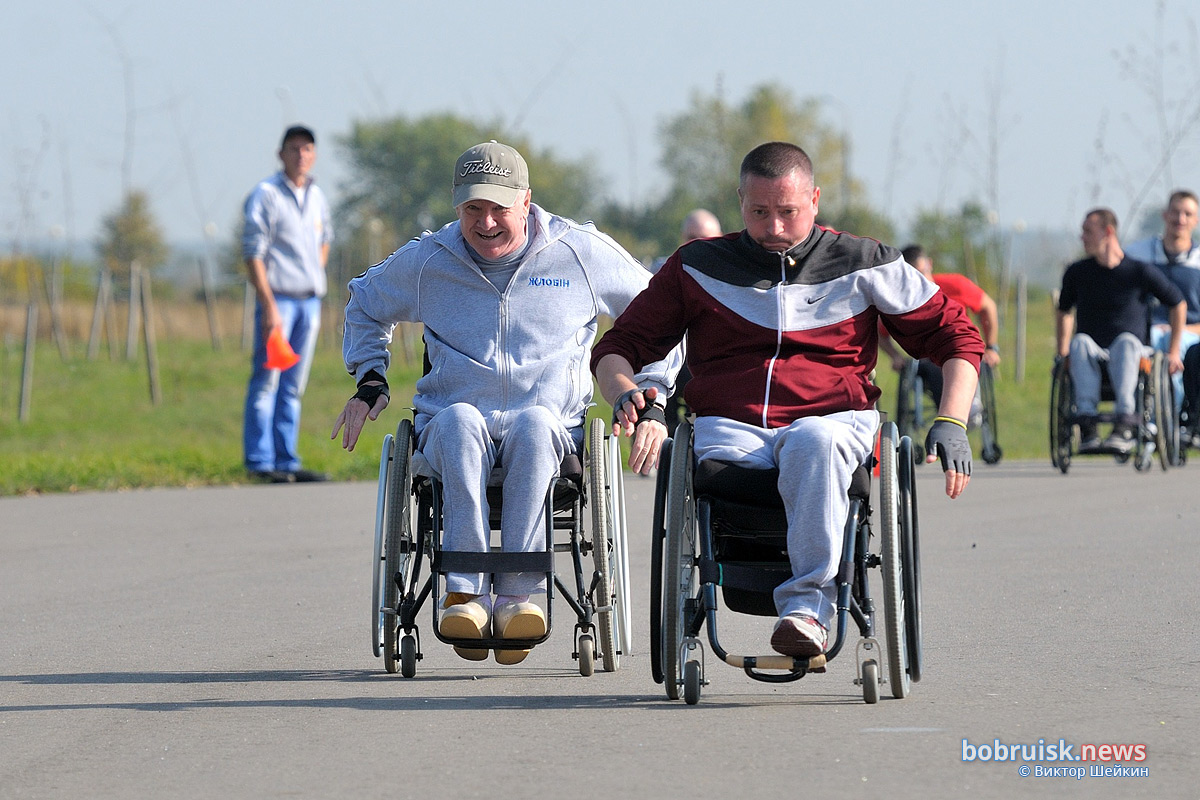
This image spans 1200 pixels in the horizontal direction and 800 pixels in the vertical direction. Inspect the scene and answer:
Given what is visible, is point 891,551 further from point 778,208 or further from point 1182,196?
point 1182,196

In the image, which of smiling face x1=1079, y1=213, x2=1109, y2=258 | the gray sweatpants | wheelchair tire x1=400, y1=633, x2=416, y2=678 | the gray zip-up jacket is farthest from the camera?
smiling face x1=1079, y1=213, x2=1109, y2=258

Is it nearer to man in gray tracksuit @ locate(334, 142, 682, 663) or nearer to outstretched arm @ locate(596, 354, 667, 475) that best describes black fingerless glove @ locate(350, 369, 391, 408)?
man in gray tracksuit @ locate(334, 142, 682, 663)

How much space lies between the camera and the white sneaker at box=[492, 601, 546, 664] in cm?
549

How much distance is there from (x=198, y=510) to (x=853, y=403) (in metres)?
6.67

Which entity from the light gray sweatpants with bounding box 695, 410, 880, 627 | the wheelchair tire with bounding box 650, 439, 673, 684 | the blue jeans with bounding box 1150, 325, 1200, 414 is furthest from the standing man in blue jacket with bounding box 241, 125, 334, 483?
the light gray sweatpants with bounding box 695, 410, 880, 627

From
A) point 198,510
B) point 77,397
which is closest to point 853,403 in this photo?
point 198,510

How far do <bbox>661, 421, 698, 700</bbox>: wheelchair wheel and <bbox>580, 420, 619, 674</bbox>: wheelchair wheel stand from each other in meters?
0.38

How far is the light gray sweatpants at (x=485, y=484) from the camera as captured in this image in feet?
18.2

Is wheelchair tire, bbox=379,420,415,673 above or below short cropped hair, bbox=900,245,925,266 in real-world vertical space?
below

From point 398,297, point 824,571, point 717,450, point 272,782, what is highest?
point 398,297

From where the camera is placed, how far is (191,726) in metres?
5.01

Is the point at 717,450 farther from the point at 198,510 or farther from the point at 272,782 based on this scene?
the point at 198,510

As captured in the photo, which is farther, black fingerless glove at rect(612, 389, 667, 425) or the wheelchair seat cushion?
black fingerless glove at rect(612, 389, 667, 425)

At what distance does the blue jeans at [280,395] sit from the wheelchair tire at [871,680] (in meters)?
8.01
